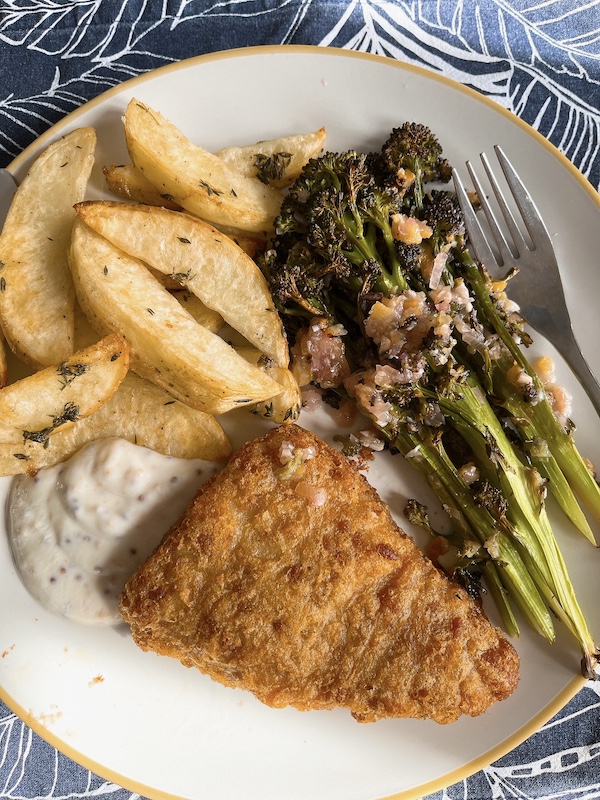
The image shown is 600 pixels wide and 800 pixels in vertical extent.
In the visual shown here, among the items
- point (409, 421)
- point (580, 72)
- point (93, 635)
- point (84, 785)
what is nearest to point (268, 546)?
point (409, 421)

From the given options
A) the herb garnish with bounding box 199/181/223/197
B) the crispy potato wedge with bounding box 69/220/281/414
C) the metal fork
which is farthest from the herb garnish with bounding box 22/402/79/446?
the metal fork

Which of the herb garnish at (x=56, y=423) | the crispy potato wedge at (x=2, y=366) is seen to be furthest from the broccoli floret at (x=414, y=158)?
the crispy potato wedge at (x=2, y=366)

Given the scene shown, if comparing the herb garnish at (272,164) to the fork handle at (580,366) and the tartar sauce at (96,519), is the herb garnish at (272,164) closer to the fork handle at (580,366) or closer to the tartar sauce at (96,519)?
the tartar sauce at (96,519)

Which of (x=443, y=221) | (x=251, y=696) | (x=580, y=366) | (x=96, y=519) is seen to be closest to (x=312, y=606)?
(x=251, y=696)

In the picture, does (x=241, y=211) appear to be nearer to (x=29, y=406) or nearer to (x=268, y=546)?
(x=29, y=406)

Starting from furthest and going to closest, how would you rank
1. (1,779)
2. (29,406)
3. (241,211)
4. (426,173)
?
1. (1,779)
2. (426,173)
3. (241,211)
4. (29,406)

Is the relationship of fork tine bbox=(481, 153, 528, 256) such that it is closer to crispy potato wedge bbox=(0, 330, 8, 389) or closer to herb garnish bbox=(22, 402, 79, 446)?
herb garnish bbox=(22, 402, 79, 446)

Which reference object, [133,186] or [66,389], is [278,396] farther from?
[133,186]
